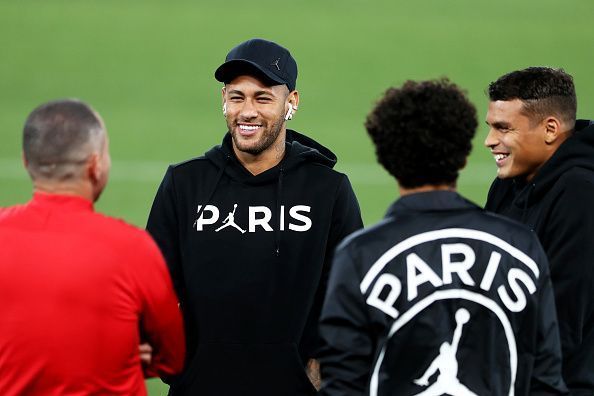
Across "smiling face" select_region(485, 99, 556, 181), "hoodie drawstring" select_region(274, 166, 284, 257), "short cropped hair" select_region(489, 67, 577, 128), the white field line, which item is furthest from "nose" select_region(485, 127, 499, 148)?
the white field line

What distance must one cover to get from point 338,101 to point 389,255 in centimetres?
926

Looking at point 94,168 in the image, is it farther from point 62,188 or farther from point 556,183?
point 556,183

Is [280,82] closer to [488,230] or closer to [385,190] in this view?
[488,230]

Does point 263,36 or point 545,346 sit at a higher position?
point 263,36

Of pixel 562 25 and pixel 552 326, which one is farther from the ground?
pixel 562 25

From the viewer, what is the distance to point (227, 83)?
3.88 meters

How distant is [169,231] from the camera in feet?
12.1

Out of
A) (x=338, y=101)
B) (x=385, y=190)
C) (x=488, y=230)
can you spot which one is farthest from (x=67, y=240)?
(x=338, y=101)

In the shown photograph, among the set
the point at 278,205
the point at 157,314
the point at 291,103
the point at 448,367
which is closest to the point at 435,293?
the point at 448,367

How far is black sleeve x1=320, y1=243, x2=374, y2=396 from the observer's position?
106 inches

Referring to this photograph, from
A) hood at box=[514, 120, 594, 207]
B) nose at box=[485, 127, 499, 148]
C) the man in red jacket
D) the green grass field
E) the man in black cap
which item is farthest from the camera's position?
the green grass field

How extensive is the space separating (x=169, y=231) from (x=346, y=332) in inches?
44.9

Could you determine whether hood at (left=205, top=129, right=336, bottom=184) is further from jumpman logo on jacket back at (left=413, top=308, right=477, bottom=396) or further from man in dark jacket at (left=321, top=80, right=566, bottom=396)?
jumpman logo on jacket back at (left=413, top=308, right=477, bottom=396)

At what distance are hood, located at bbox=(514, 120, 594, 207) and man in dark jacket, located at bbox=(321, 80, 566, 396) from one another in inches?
30.0
